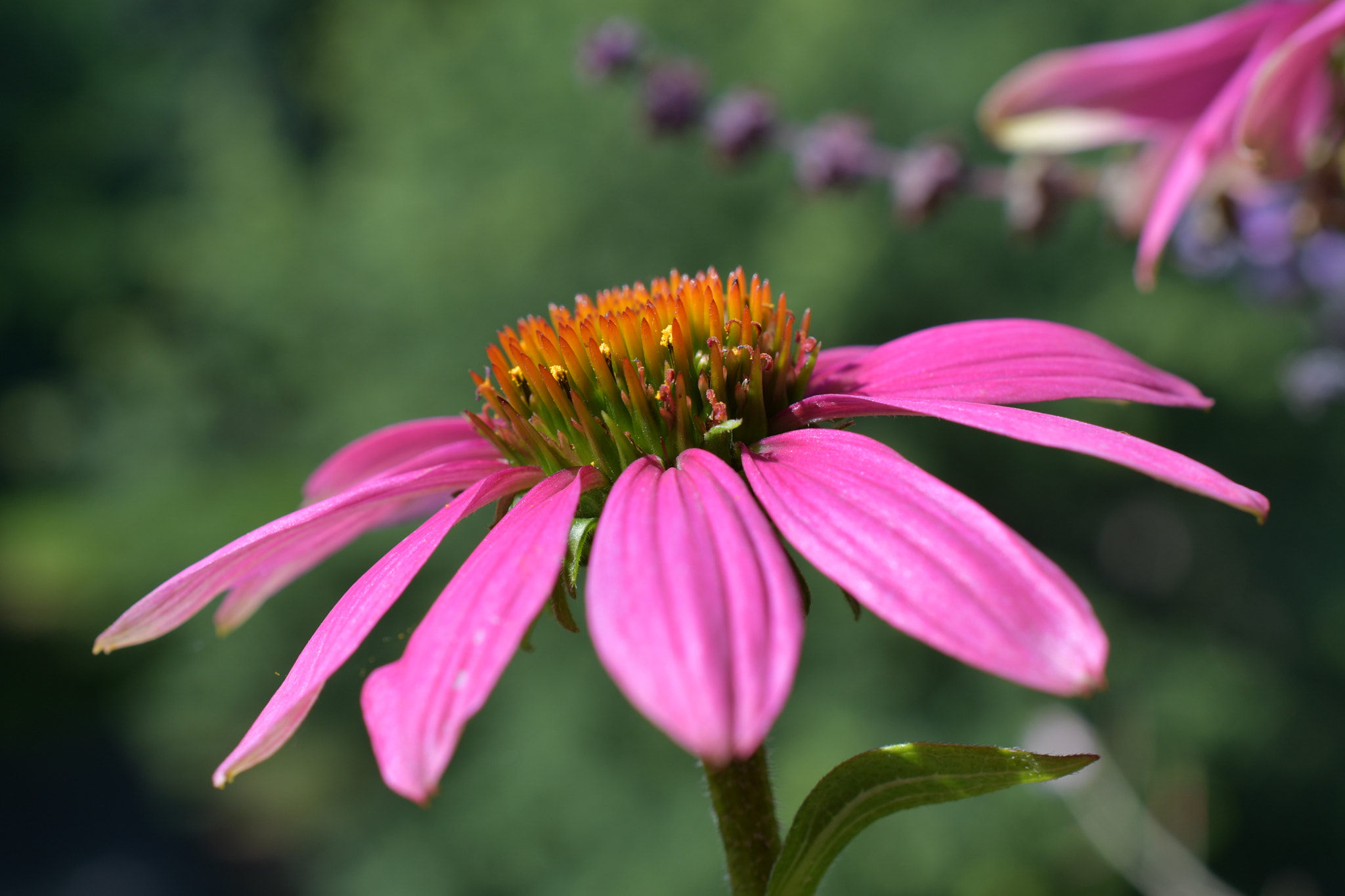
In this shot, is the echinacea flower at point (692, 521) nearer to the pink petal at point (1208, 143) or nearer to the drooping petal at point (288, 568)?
the drooping petal at point (288, 568)

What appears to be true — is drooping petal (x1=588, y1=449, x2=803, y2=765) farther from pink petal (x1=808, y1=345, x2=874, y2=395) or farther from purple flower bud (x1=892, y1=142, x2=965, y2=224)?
purple flower bud (x1=892, y1=142, x2=965, y2=224)

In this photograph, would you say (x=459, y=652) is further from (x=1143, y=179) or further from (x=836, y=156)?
(x=836, y=156)

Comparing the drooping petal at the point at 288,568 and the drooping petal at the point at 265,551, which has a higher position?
the drooping petal at the point at 265,551

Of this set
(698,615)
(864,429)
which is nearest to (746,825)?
(698,615)

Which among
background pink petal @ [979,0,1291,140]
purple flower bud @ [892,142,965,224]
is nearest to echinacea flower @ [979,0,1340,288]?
background pink petal @ [979,0,1291,140]

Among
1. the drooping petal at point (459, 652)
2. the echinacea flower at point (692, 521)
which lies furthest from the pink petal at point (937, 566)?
the drooping petal at point (459, 652)
